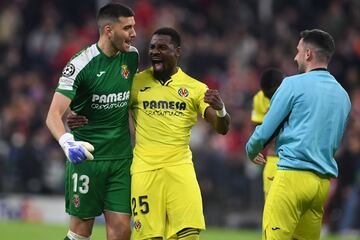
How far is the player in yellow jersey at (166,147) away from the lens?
9883mm

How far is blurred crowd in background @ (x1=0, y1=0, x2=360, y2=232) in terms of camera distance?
19.1 meters

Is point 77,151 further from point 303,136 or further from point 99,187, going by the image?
point 303,136

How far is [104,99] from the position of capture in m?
10.1

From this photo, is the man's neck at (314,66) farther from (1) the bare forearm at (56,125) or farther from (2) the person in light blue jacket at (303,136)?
(1) the bare forearm at (56,125)

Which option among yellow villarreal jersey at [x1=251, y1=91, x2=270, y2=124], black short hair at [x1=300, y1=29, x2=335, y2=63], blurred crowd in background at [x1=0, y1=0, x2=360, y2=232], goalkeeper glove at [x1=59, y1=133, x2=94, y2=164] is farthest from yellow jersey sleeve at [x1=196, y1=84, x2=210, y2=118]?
blurred crowd in background at [x1=0, y1=0, x2=360, y2=232]

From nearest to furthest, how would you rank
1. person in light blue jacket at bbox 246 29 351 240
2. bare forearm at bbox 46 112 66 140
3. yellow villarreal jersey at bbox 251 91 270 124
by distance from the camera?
person in light blue jacket at bbox 246 29 351 240 < bare forearm at bbox 46 112 66 140 < yellow villarreal jersey at bbox 251 91 270 124

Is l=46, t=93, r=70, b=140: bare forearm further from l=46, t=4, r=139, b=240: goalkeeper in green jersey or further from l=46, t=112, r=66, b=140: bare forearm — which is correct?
l=46, t=4, r=139, b=240: goalkeeper in green jersey

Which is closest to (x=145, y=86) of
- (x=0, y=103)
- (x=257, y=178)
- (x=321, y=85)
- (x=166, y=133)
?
(x=166, y=133)

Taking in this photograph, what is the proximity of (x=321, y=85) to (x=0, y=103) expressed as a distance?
43.2 feet

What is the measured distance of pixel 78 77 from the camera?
391 inches

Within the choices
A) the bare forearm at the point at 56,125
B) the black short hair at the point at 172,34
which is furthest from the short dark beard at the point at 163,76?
the bare forearm at the point at 56,125

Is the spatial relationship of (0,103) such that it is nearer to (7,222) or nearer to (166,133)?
(7,222)

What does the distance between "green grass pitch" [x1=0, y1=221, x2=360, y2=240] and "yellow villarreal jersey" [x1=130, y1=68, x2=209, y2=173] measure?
5699mm

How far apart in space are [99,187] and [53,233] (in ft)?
21.6
